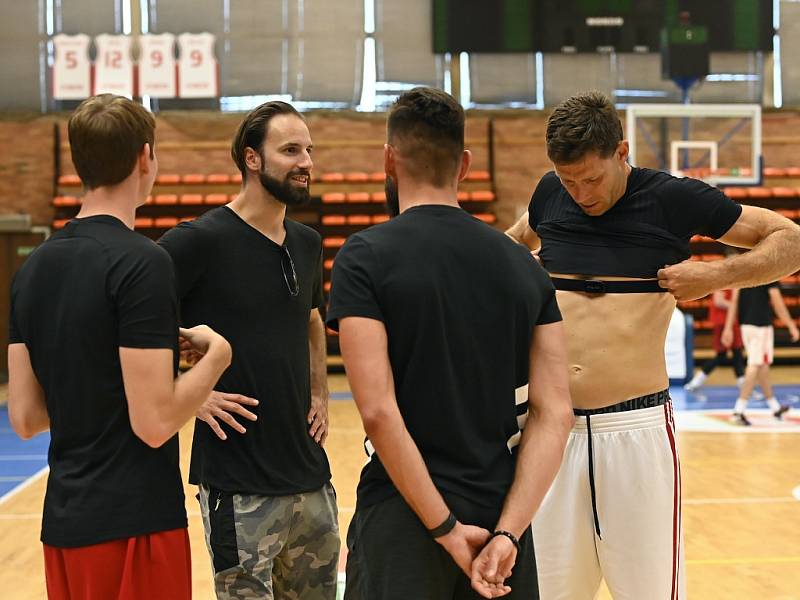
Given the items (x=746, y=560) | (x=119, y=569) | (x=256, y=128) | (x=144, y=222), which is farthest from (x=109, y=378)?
(x=144, y=222)

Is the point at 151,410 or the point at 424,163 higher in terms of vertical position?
the point at 424,163

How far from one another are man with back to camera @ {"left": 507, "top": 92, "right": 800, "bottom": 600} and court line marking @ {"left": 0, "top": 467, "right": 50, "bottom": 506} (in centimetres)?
562

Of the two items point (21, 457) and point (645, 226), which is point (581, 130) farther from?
point (21, 457)

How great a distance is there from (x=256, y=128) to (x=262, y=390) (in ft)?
2.78

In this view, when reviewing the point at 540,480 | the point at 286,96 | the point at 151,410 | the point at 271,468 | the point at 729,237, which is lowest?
the point at 271,468

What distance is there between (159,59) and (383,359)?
49.0 ft

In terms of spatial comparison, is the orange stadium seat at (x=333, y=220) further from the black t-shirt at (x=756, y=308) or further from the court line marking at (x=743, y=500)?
the court line marking at (x=743, y=500)

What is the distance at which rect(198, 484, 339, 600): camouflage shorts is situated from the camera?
9.40 ft

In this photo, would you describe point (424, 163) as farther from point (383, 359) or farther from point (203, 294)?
point (203, 294)

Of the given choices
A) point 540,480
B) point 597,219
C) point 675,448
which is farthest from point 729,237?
point 540,480

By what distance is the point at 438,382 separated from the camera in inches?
80.0

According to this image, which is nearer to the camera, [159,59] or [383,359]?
[383,359]

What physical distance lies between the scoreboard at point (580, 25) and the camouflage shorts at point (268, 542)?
13733 mm

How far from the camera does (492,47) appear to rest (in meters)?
15.8
